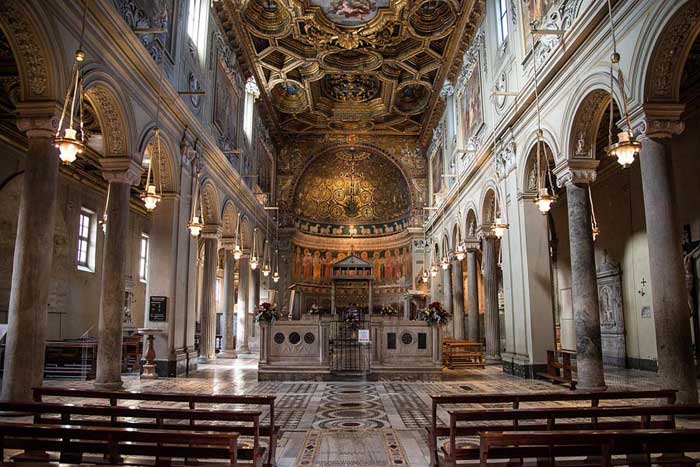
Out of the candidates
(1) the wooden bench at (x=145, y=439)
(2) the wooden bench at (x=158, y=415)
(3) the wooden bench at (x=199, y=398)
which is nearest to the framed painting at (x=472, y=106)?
(3) the wooden bench at (x=199, y=398)

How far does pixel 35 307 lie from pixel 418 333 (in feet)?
30.6

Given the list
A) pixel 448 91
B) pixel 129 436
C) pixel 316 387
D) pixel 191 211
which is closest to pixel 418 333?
pixel 316 387

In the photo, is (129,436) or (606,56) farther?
(606,56)

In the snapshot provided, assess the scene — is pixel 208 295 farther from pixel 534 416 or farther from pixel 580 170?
pixel 534 416

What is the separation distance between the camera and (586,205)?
456 inches

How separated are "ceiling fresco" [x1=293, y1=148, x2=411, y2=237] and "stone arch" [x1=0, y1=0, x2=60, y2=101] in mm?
25933

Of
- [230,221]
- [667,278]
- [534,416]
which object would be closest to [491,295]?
[667,278]

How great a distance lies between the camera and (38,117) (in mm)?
8625

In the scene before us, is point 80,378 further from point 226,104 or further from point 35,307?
point 226,104

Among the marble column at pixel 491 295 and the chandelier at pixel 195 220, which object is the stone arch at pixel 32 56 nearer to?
the chandelier at pixel 195 220

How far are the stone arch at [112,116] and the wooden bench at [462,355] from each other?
11574 millimetres

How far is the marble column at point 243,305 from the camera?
78.6 feet

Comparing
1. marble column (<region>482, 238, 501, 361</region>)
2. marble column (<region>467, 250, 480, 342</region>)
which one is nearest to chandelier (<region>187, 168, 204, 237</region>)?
marble column (<region>482, 238, 501, 361</region>)

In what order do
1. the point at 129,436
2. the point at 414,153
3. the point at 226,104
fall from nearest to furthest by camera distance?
1. the point at 129,436
2. the point at 226,104
3. the point at 414,153
